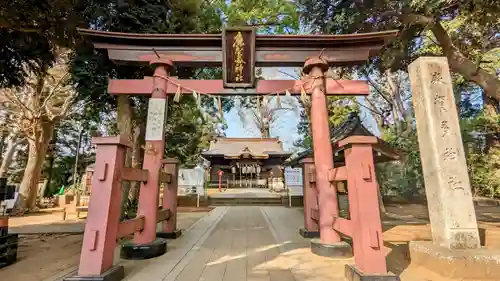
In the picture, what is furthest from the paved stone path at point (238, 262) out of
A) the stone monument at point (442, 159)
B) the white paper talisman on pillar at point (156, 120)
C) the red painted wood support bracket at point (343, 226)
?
the white paper talisman on pillar at point (156, 120)

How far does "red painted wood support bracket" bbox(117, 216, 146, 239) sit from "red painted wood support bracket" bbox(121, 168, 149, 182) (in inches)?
21.3

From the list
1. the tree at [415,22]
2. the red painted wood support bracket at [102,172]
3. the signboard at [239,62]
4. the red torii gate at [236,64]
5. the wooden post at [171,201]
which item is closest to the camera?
A: the red painted wood support bracket at [102,172]

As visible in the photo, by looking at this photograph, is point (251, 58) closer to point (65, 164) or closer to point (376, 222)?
point (376, 222)

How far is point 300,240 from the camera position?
189 inches

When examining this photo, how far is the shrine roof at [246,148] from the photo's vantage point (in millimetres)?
22703

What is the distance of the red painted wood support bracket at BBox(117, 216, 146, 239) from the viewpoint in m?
3.11

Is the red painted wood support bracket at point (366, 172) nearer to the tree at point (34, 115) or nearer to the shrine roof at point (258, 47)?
the shrine roof at point (258, 47)

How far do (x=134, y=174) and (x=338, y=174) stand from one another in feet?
9.01

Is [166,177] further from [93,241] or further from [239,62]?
[239,62]

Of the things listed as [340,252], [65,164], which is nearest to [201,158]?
[65,164]

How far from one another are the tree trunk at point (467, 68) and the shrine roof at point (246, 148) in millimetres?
17145

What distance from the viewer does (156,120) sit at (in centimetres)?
432

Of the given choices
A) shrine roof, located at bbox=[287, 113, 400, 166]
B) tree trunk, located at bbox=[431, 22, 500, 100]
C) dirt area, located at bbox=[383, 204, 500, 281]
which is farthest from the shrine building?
tree trunk, located at bbox=[431, 22, 500, 100]

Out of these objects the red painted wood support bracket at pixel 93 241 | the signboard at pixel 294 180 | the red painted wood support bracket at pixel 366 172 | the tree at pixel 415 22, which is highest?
the tree at pixel 415 22
